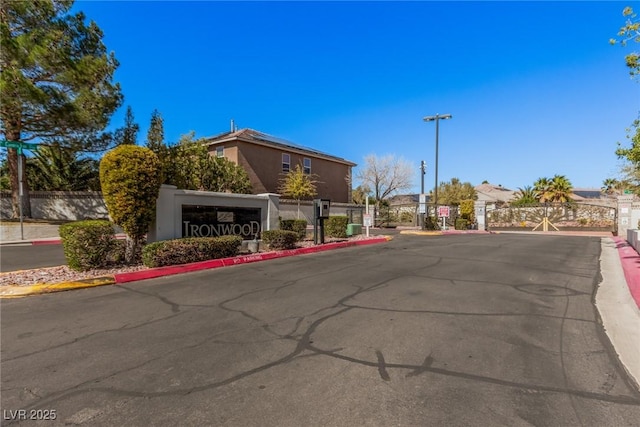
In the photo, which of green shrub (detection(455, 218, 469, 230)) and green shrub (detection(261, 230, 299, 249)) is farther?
green shrub (detection(455, 218, 469, 230))

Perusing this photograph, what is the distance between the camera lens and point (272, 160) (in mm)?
31016

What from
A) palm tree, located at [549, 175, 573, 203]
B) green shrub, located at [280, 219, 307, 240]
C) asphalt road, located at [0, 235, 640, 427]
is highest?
palm tree, located at [549, 175, 573, 203]

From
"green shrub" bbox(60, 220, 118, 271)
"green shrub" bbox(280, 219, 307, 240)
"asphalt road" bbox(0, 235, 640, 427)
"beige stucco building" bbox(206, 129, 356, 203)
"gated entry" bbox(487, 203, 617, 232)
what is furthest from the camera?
"gated entry" bbox(487, 203, 617, 232)

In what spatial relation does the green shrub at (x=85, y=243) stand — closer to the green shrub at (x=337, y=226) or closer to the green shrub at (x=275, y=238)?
the green shrub at (x=275, y=238)

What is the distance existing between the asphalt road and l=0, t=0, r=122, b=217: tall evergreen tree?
14689 mm

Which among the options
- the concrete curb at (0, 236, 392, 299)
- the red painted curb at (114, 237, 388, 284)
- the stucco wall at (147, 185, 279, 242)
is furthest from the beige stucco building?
the concrete curb at (0, 236, 392, 299)

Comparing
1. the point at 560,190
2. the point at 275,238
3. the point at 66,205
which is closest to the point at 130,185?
the point at 275,238

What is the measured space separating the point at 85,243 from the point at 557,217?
3676 centimetres

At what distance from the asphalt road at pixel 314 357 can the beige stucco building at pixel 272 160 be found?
866 inches

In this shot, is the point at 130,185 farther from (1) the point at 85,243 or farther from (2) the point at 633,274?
(2) the point at 633,274

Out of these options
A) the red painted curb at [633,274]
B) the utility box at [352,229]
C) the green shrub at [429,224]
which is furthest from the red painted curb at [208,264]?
the green shrub at [429,224]

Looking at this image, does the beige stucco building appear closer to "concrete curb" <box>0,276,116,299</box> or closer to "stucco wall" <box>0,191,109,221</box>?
"stucco wall" <box>0,191,109,221</box>

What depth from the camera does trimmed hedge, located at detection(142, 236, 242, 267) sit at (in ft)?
30.4

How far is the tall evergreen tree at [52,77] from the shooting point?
1636cm
